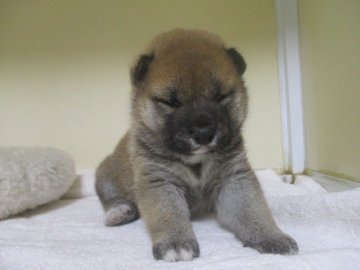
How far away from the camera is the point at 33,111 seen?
2582 millimetres

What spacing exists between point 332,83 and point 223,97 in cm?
78

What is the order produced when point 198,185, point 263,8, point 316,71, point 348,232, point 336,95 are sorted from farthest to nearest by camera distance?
point 263,8
point 316,71
point 336,95
point 198,185
point 348,232

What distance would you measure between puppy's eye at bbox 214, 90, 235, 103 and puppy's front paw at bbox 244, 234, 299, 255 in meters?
0.49

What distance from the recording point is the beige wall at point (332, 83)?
5.63 ft

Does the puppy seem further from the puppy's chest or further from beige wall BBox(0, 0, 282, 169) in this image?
beige wall BBox(0, 0, 282, 169)

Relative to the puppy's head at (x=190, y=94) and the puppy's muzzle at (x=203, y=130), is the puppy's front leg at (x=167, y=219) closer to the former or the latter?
the puppy's head at (x=190, y=94)

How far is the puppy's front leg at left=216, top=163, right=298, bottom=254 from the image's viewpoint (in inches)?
51.3

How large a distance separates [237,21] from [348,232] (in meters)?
1.51

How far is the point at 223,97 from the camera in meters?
1.44

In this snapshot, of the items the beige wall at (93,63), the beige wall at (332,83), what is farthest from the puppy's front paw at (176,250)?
the beige wall at (93,63)

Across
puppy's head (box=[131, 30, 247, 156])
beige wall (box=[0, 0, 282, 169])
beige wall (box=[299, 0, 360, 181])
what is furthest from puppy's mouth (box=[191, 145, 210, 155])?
beige wall (box=[0, 0, 282, 169])

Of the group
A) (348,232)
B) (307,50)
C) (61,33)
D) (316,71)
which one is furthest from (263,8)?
(348,232)

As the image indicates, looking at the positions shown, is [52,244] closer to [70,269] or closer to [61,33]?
[70,269]

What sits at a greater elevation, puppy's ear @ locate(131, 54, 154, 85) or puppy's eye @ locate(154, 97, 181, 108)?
puppy's ear @ locate(131, 54, 154, 85)
